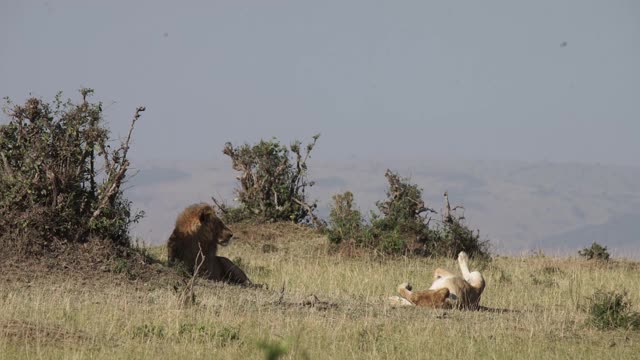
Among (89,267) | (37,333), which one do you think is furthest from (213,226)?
(37,333)

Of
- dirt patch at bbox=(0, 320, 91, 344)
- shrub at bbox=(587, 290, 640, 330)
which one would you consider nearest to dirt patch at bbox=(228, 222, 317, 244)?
shrub at bbox=(587, 290, 640, 330)

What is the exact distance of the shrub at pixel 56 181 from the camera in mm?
14773

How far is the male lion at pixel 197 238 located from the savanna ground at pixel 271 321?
1.81 feet

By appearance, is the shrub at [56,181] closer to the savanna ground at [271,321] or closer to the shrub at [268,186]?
the savanna ground at [271,321]

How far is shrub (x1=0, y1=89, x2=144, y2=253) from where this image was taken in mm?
14773

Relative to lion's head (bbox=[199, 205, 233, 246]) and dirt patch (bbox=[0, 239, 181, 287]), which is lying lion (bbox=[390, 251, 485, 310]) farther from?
dirt patch (bbox=[0, 239, 181, 287])

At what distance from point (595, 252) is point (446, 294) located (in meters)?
12.8

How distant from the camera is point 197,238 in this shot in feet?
51.3

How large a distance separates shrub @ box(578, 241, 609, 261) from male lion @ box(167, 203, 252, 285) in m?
12.1

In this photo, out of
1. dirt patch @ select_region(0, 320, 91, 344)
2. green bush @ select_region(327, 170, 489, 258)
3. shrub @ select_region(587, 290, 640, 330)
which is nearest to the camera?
dirt patch @ select_region(0, 320, 91, 344)

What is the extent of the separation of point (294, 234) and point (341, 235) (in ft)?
6.45

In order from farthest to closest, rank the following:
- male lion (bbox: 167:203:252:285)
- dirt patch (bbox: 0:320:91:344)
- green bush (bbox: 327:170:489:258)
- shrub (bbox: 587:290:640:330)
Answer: green bush (bbox: 327:170:489:258) → male lion (bbox: 167:203:252:285) → shrub (bbox: 587:290:640:330) → dirt patch (bbox: 0:320:91:344)

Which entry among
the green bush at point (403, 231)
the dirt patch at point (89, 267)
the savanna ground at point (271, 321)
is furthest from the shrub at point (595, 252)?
the dirt patch at point (89, 267)

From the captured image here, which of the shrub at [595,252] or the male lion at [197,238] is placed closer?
the male lion at [197,238]
